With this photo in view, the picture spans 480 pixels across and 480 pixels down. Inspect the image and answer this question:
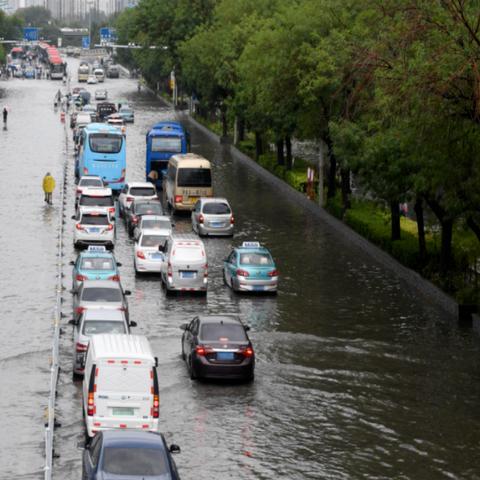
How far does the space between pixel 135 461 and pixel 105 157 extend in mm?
48925

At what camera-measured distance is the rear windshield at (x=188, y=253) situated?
1795 inches

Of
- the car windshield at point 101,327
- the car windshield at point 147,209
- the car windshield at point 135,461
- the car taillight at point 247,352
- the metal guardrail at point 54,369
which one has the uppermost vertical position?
the car windshield at point 135,461

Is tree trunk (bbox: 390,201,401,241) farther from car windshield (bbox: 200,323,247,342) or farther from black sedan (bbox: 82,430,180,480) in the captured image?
black sedan (bbox: 82,430,180,480)

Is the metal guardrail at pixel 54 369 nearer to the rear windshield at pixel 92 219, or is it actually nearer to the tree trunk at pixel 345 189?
the rear windshield at pixel 92 219

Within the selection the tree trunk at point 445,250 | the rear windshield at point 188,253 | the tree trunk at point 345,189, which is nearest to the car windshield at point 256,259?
the rear windshield at point 188,253

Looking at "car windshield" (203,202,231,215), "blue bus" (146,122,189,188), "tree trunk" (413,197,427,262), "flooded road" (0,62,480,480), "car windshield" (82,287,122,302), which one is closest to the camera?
"flooded road" (0,62,480,480)

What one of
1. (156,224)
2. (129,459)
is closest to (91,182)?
(156,224)

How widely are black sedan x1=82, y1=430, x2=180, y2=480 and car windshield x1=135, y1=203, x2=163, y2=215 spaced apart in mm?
34762

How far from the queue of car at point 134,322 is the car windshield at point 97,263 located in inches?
1.2

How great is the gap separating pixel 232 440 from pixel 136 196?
3444 centimetres

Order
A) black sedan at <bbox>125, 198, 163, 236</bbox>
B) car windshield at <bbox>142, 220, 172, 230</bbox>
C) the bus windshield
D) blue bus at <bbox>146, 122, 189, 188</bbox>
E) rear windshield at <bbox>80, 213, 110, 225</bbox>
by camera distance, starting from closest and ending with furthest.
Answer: car windshield at <bbox>142, 220, 172, 230</bbox>
rear windshield at <bbox>80, 213, 110, 225</bbox>
black sedan at <bbox>125, 198, 163, 236</bbox>
the bus windshield
blue bus at <bbox>146, 122, 189, 188</bbox>

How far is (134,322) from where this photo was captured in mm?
36594

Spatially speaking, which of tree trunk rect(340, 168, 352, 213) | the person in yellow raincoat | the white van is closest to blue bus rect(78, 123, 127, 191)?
the person in yellow raincoat

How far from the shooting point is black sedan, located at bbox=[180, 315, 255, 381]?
3366 cm
